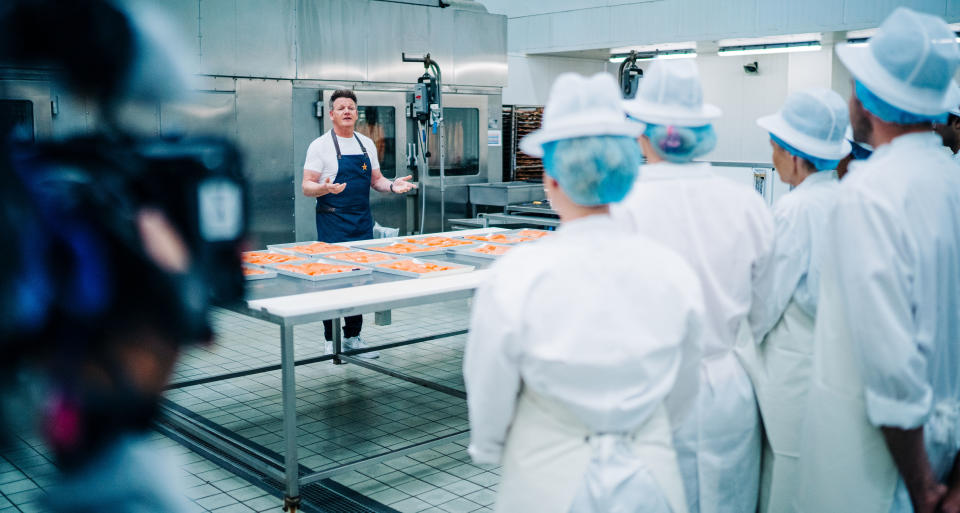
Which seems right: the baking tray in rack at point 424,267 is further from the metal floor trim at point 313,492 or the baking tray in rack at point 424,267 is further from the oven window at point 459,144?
the oven window at point 459,144

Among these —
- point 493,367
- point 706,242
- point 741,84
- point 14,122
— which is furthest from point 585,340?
point 741,84

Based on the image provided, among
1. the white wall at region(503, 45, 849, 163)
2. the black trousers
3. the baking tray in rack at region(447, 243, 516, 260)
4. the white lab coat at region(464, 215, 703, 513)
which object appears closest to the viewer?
the white lab coat at region(464, 215, 703, 513)

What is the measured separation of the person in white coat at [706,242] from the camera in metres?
2.17

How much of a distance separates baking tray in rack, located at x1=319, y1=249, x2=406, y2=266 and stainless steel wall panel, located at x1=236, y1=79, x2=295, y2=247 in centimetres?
275

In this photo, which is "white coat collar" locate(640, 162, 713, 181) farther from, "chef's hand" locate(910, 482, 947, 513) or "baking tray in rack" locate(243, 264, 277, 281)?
"baking tray in rack" locate(243, 264, 277, 281)

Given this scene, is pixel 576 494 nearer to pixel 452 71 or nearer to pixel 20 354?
pixel 20 354

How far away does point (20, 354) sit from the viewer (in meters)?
0.68

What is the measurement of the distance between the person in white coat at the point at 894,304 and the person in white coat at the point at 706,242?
30cm

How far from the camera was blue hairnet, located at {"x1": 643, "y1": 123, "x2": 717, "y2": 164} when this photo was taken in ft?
7.34

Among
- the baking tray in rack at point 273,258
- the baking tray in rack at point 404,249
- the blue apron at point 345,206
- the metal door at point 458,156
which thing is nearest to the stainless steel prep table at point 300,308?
the baking tray in rack at point 273,258

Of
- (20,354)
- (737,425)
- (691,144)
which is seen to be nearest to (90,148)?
(20,354)

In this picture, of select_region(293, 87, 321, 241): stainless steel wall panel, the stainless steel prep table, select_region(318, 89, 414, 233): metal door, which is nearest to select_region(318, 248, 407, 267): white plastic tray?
the stainless steel prep table

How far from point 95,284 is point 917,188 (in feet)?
5.52

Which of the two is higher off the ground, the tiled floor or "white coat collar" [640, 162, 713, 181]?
"white coat collar" [640, 162, 713, 181]
